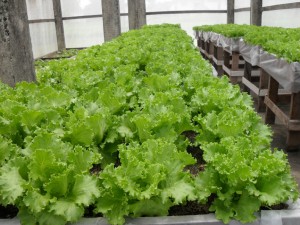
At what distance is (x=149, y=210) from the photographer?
6.05ft

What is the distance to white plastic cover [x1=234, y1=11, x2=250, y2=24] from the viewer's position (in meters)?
18.4

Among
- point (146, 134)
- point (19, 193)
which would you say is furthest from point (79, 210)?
point (146, 134)

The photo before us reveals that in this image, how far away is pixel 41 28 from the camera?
19.2 meters

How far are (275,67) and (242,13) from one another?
14.3 meters

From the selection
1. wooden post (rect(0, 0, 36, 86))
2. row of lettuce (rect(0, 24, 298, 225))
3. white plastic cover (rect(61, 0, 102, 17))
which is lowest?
row of lettuce (rect(0, 24, 298, 225))

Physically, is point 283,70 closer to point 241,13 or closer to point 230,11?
point 241,13

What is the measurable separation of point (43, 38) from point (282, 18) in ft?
39.9

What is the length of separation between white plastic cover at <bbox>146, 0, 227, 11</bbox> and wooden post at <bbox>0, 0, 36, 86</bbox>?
56.9 feet

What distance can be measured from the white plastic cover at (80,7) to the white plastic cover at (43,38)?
132 cm

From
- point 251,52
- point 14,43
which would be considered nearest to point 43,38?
point 251,52

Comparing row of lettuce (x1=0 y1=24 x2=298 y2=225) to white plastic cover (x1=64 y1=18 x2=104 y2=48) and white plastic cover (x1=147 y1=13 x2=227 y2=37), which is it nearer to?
white plastic cover (x1=147 y1=13 x2=227 y2=37)

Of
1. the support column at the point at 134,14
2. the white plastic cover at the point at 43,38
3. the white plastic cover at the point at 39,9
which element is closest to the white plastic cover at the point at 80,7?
the white plastic cover at the point at 39,9

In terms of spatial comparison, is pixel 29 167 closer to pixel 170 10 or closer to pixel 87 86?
pixel 87 86

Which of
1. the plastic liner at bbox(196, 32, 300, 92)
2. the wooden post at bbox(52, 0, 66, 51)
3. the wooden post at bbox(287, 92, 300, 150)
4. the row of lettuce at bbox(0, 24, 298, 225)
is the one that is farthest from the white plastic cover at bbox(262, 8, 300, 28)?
the wooden post at bbox(52, 0, 66, 51)
